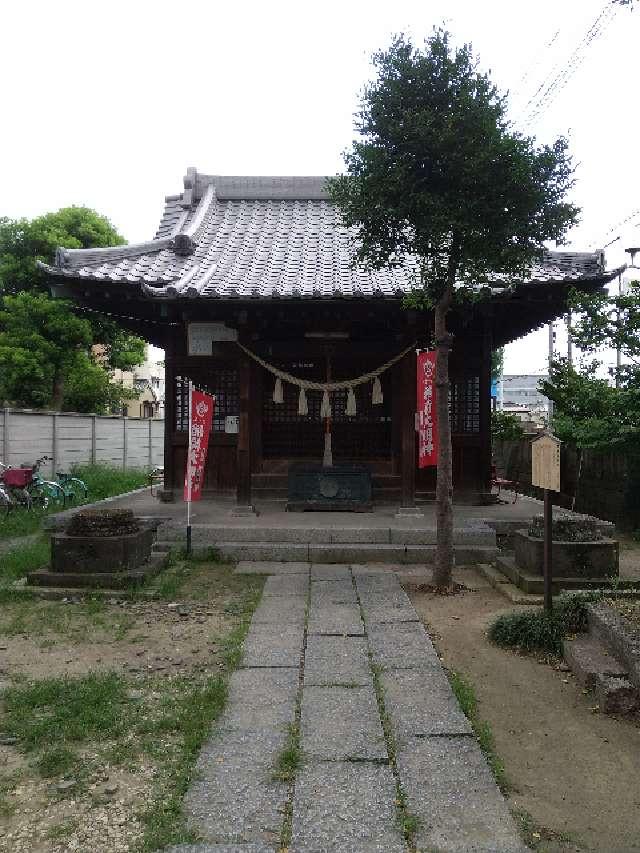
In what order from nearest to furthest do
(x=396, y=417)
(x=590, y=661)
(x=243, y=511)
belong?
(x=590, y=661)
(x=243, y=511)
(x=396, y=417)

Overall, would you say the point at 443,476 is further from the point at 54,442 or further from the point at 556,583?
the point at 54,442

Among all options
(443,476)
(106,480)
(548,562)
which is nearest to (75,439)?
(106,480)

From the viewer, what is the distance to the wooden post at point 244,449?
10758 mm

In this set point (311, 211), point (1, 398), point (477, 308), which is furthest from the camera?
point (1, 398)

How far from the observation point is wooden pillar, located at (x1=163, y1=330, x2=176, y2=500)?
41.4 feet

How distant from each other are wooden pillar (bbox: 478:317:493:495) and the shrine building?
0.09ft

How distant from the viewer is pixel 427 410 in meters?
10.6

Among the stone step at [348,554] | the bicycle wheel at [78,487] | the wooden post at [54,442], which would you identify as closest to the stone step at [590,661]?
the stone step at [348,554]

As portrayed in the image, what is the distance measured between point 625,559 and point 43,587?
8.08 meters

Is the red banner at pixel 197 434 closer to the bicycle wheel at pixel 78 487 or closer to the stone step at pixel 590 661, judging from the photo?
the stone step at pixel 590 661

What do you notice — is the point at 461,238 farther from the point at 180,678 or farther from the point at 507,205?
the point at 180,678

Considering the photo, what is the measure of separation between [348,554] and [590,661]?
15.3 feet

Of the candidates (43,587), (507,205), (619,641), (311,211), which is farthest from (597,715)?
(311,211)

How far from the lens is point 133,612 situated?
661 cm
